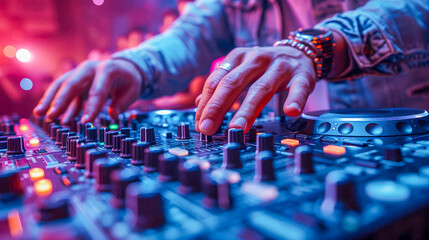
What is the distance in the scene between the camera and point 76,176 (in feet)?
1.74

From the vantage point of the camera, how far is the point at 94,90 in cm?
147

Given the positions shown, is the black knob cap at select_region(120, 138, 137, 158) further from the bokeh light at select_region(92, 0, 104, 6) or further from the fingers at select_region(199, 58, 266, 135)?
the bokeh light at select_region(92, 0, 104, 6)

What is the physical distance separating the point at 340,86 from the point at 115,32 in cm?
256

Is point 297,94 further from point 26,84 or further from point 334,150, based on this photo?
point 26,84

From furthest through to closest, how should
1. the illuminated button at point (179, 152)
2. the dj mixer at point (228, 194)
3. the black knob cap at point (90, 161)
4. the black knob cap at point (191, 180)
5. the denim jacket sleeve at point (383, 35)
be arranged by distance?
the denim jacket sleeve at point (383, 35)
the illuminated button at point (179, 152)
the black knob cap at point (90, 161)
the black knob cap at point (191, 180)
the dj mixer at point (228, 194)

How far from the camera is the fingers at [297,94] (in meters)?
0.83

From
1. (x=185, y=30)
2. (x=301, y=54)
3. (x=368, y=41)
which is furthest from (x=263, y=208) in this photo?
(x=185, y=30)

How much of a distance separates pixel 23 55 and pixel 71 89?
196 centimetres

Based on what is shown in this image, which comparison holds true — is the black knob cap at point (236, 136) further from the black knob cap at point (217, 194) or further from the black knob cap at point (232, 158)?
the black knob cap at point (217, 194)

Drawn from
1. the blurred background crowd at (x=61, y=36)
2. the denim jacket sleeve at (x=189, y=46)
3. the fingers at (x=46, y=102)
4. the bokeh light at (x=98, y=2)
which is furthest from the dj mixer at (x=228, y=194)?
the bokeh light at (x=98, y=2)

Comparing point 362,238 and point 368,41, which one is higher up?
point 368,41

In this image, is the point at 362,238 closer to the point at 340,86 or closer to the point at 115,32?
the point at 340,86

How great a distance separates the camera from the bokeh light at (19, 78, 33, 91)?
3.00 m

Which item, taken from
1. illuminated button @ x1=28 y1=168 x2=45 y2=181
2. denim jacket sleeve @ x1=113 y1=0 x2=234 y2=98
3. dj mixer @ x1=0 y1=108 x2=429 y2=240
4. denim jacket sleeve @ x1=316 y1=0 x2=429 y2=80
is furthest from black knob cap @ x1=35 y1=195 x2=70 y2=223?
denim jacket sleeve @ x1=113 y1=0 x2=234 y2=98
